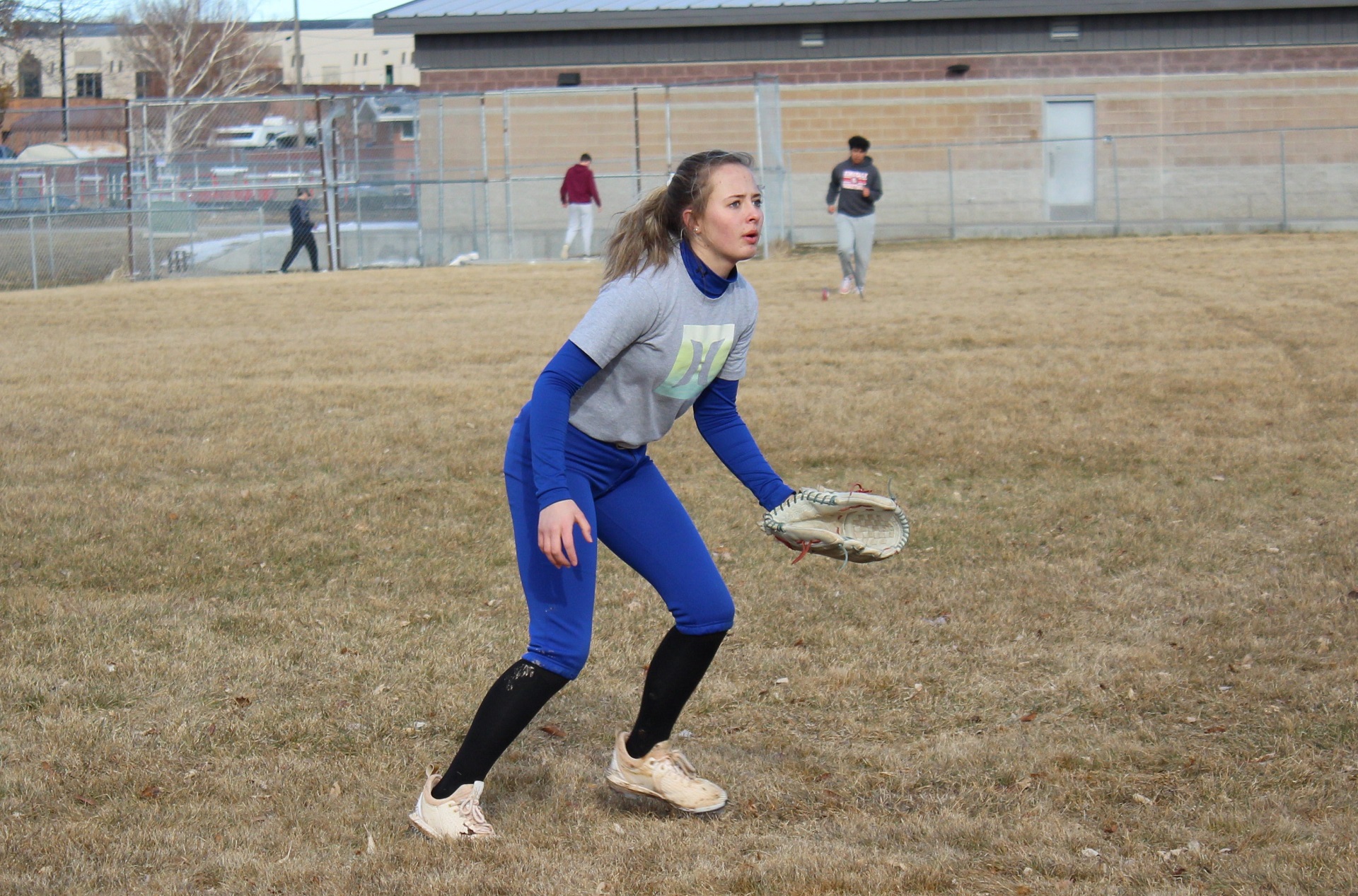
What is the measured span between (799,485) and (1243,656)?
133 inches

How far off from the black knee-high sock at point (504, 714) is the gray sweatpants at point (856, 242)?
43.9 feet

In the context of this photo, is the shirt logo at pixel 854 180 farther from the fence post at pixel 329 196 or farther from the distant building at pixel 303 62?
the distant building at pixel 303 62

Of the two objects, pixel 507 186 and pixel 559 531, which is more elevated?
pixel 507 186

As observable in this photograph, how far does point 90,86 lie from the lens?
85625 millimetres

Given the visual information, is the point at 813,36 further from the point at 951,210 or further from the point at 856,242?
the point at 856,242

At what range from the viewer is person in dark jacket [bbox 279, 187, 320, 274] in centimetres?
2272

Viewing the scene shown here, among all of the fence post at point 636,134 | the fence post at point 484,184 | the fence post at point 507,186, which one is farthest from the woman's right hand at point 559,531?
the fence post at point 636,134

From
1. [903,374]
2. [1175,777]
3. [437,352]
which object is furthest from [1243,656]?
[437,352]

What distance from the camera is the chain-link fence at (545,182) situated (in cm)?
2331

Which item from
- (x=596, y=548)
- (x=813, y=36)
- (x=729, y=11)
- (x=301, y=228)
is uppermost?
(x=729, y=11)

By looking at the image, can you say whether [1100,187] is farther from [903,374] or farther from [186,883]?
[186,883]

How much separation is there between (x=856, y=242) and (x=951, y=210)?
1227cm

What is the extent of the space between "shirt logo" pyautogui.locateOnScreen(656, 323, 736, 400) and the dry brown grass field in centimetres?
124

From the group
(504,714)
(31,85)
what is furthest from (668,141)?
(31,85)
